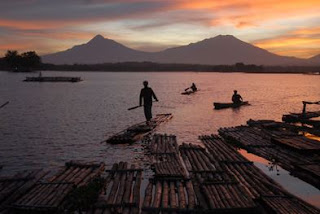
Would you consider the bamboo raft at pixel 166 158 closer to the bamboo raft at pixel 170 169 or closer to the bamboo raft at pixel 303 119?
the bamboo raft at pixel 170 169

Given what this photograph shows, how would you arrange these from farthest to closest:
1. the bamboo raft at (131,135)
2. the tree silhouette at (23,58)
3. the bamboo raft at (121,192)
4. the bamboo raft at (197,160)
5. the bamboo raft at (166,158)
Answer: the tree silhouette at (23,58), the bamboo raft at (131,135), the bamboo raft at (197,160), the bamboo raft at (166,158), the bamboo raft at (121,192)

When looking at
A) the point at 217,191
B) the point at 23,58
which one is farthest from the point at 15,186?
the point at 23,58

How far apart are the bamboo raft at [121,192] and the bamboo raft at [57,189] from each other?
935 millimetres

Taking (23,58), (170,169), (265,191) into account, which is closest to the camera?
(265,191)

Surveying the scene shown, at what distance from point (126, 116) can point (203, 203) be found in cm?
3008

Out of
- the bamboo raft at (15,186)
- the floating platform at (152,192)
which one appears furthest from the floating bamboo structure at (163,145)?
the bamboo raft at (15,186)

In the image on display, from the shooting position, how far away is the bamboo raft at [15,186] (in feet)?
Result: 41.4

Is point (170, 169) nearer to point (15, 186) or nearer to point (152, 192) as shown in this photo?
point (152, 192)

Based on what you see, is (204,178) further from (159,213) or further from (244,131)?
(244,131)

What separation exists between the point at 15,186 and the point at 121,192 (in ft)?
14.3

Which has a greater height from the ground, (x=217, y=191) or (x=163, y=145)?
(x=217, y=191)

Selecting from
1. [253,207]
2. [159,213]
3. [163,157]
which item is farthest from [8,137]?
[253,207]

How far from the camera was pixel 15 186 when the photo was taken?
14.0 meters

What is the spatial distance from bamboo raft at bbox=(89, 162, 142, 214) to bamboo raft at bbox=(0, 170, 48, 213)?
3007 mm
